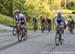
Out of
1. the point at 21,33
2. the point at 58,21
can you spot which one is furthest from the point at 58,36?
the point at 21,33

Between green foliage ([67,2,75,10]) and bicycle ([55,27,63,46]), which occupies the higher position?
green foliage ([67,2,75,10])

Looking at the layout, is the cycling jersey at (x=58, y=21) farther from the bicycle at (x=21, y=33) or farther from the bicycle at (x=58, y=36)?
the bicycle at (x=21, y=33)

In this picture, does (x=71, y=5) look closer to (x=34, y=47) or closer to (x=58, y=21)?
(x=58, y=21)

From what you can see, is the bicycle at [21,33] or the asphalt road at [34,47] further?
the bicycle at [21,33]

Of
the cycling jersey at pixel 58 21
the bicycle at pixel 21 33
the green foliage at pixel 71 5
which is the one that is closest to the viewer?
the cycling jersey at pixel 58 21

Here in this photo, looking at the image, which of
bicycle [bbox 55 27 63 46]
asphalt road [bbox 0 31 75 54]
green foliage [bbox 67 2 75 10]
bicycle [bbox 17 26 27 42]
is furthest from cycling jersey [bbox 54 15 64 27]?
green foliage [bbox 67 2 75 10]

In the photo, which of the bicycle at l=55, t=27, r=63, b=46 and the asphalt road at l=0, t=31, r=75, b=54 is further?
the bicycle at l=55, t=27, r=63, b=46

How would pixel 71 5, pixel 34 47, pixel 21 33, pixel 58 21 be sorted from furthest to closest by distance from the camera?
pixel 71 5
pixel 21 33
pixel 58 21
pixel 34 47

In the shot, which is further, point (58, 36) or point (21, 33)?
point (21, 33)

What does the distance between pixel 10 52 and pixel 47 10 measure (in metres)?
44.9

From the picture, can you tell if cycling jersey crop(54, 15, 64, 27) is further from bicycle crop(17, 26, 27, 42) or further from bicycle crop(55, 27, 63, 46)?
bicycle crop(17, 26, 27, 42)

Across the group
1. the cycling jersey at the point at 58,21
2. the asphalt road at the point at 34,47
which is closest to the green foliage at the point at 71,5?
the asphalt road at the point at 34,47

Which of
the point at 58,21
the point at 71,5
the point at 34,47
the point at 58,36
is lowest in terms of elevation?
the point at 34,47

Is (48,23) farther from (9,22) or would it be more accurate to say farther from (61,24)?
(61,24)
